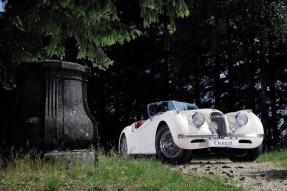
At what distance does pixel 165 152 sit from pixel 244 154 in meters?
1.95

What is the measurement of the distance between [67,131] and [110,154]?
191cm

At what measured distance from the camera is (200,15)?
1992 centimetres

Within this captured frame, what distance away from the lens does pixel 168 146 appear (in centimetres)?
910

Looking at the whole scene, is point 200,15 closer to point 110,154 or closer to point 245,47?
point 245,47

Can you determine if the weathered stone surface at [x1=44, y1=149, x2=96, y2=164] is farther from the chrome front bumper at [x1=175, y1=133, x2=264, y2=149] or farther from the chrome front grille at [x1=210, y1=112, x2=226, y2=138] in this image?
the chrome front grille at [x1=210, y1=112, x2=226, y2=138]

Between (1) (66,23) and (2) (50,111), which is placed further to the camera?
(2) (50,111)

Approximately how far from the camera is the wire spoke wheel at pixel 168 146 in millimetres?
8969

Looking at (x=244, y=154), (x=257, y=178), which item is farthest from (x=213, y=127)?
(x=257, y=178)

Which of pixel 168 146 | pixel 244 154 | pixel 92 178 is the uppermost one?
pixel 168 146

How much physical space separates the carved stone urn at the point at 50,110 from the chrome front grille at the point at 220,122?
262cm

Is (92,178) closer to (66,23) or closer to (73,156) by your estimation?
(73,156)

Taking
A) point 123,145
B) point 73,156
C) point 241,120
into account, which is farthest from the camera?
point 123,145

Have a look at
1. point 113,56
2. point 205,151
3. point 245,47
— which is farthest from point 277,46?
point 205,151

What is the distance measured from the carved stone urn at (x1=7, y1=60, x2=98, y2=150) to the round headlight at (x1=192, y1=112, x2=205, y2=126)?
2.08 m
